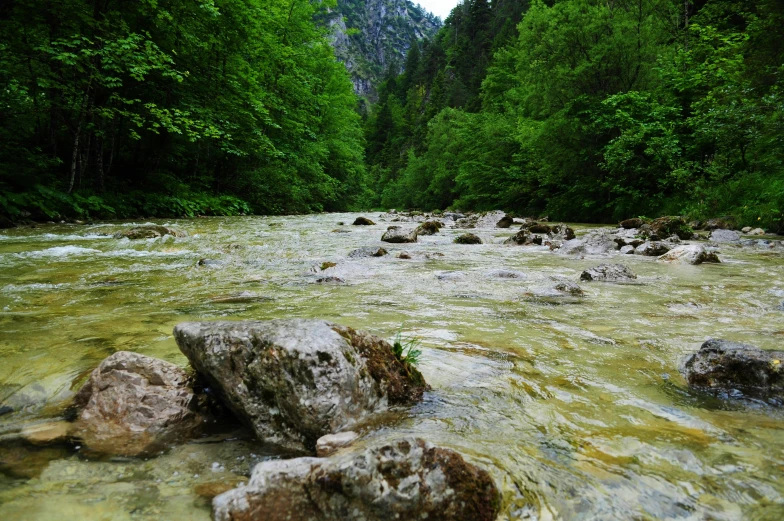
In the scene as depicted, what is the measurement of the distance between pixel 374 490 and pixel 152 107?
13.4 metres

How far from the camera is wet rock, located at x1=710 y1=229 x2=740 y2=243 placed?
1128 centimetres

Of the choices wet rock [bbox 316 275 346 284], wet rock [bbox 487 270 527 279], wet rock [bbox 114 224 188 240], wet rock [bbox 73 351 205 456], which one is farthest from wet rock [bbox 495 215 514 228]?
wet rock [bbox 73 351 205 456]

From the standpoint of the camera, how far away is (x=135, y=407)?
81.3 inches

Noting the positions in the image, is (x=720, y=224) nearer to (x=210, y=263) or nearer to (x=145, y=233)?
(x=210, y=263)

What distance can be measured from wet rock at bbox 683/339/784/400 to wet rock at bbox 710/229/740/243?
35.8 ft

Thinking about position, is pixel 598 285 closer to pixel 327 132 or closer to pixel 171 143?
pixel 171 143

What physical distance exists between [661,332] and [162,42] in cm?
1836

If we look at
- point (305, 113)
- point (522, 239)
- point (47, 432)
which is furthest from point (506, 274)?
point (305, 113)

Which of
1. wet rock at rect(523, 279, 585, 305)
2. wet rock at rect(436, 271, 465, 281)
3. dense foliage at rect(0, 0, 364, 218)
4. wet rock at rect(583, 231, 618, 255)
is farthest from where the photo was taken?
dense foliage at rect(0, 0, 364, 218)

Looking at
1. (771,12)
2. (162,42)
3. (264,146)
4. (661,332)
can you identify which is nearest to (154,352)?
(661,332)

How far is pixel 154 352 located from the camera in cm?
286

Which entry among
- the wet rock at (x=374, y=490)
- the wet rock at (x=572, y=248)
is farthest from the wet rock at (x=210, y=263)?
the wet rock at (x=572, y=248)

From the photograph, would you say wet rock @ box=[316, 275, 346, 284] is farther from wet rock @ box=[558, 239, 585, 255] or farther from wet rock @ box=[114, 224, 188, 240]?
wet rock @ box=[114, 224, 188, 240]

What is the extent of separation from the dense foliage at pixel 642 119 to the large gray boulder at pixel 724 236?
5.74ft
